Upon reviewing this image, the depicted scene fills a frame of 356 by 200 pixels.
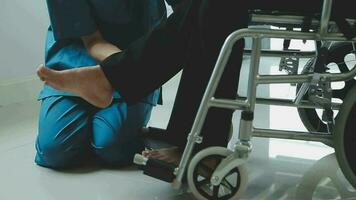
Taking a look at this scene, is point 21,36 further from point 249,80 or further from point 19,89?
point 249,80

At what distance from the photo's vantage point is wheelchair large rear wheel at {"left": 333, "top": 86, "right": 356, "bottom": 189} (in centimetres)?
116

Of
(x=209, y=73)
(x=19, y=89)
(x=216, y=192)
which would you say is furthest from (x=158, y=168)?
(x=19, y=89)

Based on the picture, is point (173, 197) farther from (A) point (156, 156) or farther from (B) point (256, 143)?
(B) point (256, 143)

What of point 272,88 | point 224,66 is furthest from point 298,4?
point 272,88

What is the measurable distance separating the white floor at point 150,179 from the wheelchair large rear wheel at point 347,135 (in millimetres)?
143

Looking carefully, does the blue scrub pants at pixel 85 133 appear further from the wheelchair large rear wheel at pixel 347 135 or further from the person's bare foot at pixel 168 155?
the wheelchair large rear wheel at pixel 347 135

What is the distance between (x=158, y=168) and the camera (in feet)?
3.85

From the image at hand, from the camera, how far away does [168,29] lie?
1.13 metres

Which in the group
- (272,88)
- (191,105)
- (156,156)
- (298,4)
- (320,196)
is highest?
(298,4)

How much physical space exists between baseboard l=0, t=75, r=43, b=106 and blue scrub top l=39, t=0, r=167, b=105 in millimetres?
749

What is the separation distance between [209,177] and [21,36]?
4.91 ft

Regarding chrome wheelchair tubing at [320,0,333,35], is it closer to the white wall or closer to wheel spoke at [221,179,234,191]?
wheel spoke at [221,179,234,191]

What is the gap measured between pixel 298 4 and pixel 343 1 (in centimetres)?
10

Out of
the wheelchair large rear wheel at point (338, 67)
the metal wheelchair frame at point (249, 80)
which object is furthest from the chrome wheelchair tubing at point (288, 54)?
the metal wheelchair frame at point (249, 80)
